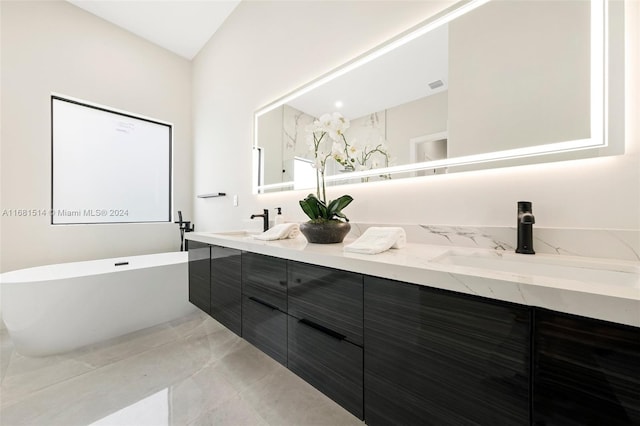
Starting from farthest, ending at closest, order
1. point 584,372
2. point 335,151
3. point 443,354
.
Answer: point 335,151 < point 443,354 < point 584,372

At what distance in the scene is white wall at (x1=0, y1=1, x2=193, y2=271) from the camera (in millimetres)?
2162

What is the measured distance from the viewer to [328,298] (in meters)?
0.93

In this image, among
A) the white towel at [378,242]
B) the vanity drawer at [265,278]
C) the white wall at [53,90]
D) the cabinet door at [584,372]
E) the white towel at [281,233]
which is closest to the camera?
the cabinet door at [584,372]

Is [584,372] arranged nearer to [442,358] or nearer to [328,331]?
[442,358]

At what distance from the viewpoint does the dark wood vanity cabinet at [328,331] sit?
850 mm

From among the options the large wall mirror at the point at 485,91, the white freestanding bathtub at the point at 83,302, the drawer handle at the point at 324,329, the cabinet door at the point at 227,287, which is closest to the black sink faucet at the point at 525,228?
the large wall mirror at the point at 485,91

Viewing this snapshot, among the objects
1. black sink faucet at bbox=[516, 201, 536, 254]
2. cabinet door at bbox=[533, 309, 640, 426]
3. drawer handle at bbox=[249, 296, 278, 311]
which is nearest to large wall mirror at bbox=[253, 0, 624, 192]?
black sink faucet at bbox=[516, 201, 536, 254]

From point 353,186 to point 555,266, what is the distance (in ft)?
3.34

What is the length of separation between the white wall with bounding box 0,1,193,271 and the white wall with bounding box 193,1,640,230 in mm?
612

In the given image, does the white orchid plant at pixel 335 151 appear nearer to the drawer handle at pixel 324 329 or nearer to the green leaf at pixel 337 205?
the green leaf at pixel 337 205

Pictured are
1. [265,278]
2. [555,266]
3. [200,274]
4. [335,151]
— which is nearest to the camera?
[555,266]

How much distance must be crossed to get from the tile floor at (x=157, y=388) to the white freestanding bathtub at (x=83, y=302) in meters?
0.12

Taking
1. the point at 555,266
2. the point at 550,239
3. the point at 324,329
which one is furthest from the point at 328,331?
the point at 550,239

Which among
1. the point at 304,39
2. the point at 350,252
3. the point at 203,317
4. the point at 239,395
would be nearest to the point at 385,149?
the point at 350,252
